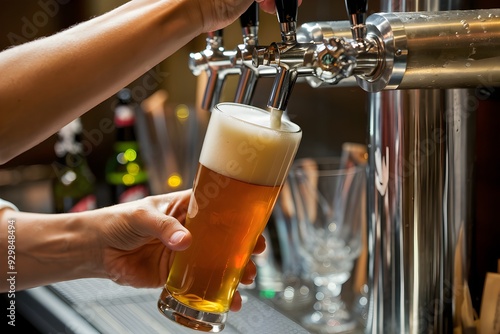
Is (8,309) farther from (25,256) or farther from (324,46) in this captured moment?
(324,46)

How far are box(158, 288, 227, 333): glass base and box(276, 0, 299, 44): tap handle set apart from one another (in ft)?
1.16

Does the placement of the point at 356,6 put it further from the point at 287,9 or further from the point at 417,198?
the point at 417,198

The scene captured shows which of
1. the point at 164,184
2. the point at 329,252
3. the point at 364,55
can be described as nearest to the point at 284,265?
the point at 329,252

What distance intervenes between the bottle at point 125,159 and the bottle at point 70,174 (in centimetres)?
8

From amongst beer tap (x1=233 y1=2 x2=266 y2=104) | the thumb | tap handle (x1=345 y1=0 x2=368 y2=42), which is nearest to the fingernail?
the thumb

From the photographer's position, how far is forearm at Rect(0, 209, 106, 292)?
3.90ft

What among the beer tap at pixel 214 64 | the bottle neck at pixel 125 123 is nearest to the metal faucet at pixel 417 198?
the beer tap at pixel 214 64

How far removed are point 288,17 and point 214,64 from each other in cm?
21

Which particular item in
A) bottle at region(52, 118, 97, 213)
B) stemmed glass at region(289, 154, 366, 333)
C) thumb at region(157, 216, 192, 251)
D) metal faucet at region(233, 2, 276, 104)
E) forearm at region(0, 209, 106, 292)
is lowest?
bottle at region(52, 118, 97, 213)

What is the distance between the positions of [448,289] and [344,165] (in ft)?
2.09

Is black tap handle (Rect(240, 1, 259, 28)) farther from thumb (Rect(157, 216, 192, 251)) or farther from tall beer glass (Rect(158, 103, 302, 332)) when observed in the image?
thumb (Rect(157, 216, 192, 251))

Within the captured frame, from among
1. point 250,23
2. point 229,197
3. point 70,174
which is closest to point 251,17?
point 250,23

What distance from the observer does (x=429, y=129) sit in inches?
39.1

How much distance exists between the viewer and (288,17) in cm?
87
